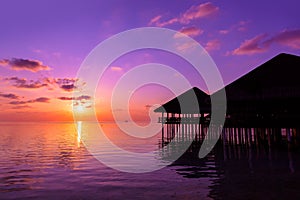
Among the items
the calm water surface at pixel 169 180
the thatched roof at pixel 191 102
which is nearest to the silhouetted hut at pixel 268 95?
the calm water surface at pixel 169 180

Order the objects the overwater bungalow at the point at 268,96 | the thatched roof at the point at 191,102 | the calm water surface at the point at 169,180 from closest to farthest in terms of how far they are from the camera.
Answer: the calm water surface at the point at 169,180 → the overwater bungalow at the point at 268,96 → the thatched roof at the point at 191,102

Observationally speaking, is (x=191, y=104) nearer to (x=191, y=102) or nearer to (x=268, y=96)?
(x=191, y=102)

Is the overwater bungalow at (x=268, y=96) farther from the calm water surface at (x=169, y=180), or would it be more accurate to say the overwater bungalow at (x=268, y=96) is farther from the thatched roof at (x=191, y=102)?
the thatched roof at (x=191, y=102)

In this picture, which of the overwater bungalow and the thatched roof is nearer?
the overwater bungalow

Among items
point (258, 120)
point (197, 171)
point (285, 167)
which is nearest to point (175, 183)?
point (197, 171)

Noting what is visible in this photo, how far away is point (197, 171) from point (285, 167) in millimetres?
4586

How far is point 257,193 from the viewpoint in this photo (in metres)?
10.2

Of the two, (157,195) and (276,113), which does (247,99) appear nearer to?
(276,113)

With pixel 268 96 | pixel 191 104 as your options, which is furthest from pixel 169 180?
pixel 191 104

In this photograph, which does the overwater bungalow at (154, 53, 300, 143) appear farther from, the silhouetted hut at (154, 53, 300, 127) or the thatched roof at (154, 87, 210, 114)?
the thatched roof at (154, 87, 210, 114)

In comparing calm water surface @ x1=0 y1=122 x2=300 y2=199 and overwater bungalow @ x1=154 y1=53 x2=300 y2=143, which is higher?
overwater bungalow @ x1=154 y1=53 x2=300 y2=143

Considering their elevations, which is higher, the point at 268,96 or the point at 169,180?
the point at 268,96

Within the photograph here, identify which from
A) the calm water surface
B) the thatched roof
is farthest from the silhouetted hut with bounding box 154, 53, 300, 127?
the thatched roof

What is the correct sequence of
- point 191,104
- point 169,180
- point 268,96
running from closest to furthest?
point 169,180
point 268,96
point 191,104
